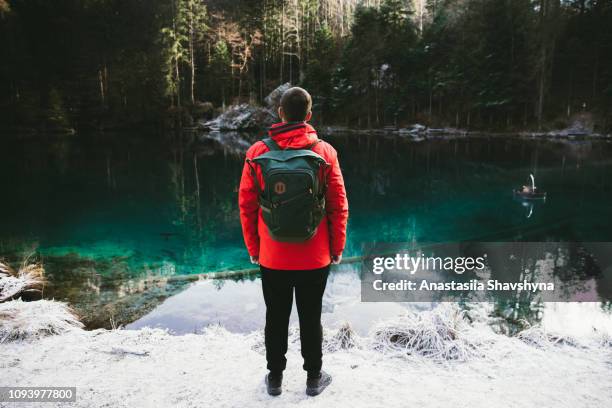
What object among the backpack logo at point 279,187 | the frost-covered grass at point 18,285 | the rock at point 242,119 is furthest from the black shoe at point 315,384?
the rock at point 242,119

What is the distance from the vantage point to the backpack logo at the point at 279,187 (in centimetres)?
244

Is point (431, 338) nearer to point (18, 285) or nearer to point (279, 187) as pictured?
point (279, 187)

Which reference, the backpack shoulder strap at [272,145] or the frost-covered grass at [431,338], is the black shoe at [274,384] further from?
the backpack shoulder strap at [272,145]

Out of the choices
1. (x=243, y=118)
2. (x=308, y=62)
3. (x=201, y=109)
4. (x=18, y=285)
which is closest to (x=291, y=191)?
(x=18, y=285)

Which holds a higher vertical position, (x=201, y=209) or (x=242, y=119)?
(x=242, y=119)

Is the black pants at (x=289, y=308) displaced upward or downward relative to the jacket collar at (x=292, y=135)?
downward

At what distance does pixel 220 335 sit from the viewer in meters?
3.89

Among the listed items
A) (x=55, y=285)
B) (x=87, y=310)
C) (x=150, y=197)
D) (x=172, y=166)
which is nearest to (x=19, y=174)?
(x=172, y=166)

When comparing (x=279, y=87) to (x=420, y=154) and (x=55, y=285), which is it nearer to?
(x=420, y=154)

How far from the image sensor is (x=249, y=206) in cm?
264

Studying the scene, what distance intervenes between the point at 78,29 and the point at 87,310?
51.8 m

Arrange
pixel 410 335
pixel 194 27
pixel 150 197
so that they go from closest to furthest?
pixel 410 335 < pixel 150 197 < pixel 194 27

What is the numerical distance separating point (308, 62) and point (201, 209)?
36.6 metres

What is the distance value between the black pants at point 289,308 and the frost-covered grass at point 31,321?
2.22m
